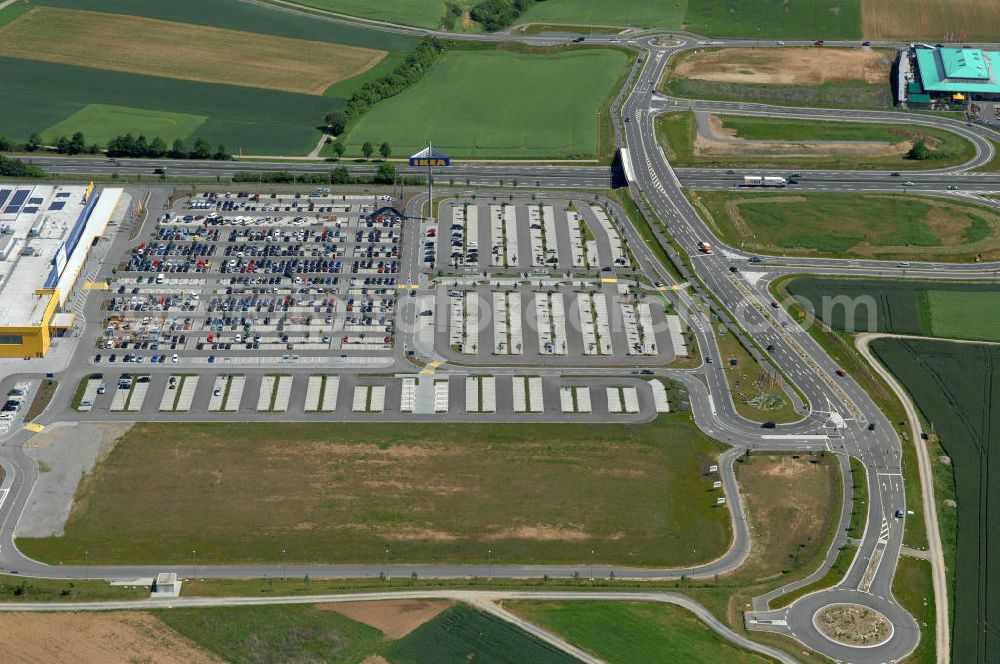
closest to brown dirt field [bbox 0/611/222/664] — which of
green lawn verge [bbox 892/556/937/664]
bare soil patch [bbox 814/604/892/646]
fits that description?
bare soil patch [bbox 814/604/892/646]

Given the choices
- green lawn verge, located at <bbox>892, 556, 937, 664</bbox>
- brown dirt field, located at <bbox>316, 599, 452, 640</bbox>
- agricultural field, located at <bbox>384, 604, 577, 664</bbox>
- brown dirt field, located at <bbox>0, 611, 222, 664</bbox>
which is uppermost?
green lawn verge, located at <bbox>892, 556, 937, 664</bbox>

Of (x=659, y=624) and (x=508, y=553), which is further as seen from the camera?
(x=508, y=553)

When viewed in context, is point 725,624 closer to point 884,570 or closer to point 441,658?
point 884,570

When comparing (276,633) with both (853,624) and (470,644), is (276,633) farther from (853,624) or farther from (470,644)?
(853,624)

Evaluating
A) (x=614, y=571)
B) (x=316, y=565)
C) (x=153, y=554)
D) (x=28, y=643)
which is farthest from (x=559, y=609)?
(x=28, y=643)

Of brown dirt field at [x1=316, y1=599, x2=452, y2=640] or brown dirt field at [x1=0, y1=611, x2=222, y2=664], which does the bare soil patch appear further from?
brown dirt field at [x1=0, y1=611, x2=222, y2=664]
